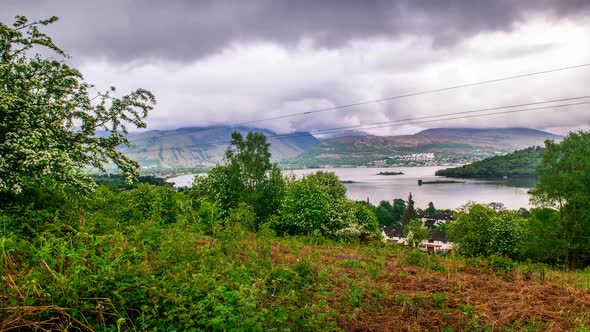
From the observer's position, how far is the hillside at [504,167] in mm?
109769

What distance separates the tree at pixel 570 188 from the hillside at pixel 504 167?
97454 millimetres

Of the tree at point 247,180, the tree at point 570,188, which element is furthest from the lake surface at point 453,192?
the tree at point 570,188

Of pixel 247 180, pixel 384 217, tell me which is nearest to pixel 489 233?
pixel 247 180

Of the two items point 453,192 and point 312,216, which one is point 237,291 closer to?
point 312,216

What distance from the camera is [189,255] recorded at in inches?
196

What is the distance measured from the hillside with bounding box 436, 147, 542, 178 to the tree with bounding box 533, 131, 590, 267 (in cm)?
9745

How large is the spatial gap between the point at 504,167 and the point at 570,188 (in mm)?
113989

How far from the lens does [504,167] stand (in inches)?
4651

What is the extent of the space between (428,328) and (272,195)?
26.3m

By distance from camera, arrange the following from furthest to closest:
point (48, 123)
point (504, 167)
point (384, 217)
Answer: point (504, 167) < point (384, 217) < point (48, 123)

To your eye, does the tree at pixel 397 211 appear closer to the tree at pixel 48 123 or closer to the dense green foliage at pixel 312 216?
the dense green foliage at pixel 312 216

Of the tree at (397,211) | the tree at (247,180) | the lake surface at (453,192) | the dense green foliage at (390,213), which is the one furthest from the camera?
the lake surface at (453,192)

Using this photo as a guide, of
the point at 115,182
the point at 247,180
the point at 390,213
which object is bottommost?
the point at 390,213

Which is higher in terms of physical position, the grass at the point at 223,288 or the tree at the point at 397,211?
the grass at the point at 223,288
